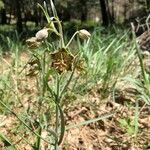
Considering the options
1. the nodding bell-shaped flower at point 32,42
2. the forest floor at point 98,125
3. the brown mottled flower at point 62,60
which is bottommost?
the forest floor at point 98,125

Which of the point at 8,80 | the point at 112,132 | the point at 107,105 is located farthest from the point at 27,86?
the point at 112,132

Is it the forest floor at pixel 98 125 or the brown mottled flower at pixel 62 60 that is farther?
the forest floor at pixel 98 125

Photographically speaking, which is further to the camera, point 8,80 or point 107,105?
point 8,80

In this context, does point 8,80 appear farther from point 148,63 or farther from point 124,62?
point 148,63

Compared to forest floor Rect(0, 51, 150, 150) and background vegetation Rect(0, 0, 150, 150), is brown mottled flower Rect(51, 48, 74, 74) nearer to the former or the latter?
background vegetation Rect(0, 0, 150, 150)

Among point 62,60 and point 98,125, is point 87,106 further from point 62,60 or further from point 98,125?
point 62,60

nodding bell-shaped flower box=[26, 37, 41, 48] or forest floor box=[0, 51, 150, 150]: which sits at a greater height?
nodding bell-shaped flower box=[26, 37, 41, 48]

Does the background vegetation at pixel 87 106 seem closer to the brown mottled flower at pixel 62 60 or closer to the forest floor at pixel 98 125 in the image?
the forest floor at pixel 98 125

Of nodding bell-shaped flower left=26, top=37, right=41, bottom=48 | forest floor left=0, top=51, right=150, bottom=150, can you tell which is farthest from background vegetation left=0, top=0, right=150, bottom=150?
nodding bell-shaped flower left=26, top=37, right=41, bottom=48

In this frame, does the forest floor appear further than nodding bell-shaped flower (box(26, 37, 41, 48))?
Yes

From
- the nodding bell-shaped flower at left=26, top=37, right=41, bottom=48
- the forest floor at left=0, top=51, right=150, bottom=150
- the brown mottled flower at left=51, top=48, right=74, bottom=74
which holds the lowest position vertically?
the forest floor at left=0, top=51, right=150, bottom=150

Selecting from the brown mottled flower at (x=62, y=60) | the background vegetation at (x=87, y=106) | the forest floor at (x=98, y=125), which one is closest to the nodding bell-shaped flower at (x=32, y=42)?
the brown mottled flower at (x=62, y=60)
